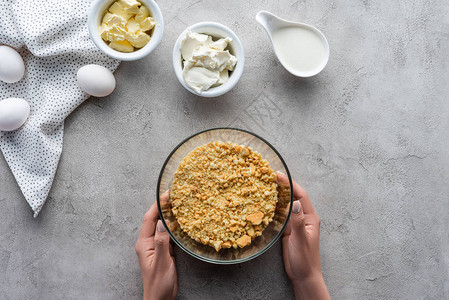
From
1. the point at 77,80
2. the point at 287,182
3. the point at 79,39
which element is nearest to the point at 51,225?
the point at 77,80

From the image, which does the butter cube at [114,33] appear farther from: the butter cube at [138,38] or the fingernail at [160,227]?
the fingernail at [160,227]

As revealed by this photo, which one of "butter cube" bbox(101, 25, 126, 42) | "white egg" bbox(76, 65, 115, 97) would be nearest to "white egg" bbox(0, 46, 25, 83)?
"white egg" bbox(76, 65, 115, 97)

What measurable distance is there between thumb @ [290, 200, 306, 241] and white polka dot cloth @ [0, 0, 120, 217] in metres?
0.72

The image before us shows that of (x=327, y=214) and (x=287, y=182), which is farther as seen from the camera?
(x=327, y=214)

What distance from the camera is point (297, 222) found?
1109 mm

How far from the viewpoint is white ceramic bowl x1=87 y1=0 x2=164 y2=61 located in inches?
43.1

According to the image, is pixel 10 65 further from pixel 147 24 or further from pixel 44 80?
pixel 147 24

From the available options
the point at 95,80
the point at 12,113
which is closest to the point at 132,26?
the point at 95,80

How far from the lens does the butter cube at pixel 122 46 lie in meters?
1.12

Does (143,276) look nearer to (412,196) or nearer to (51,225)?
(51,225)

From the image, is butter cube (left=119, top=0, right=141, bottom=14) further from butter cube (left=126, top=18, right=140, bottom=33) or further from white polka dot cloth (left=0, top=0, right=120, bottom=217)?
white polka dot cloth (left=0, top=0, right=120, bottom=217)

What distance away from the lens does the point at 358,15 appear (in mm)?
1274

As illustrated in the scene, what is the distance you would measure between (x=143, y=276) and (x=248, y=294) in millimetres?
347

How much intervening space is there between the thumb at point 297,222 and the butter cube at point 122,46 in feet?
2.22
